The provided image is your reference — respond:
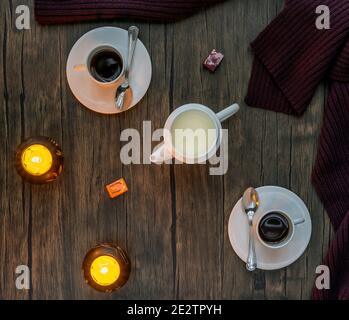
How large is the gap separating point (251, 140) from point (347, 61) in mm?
231

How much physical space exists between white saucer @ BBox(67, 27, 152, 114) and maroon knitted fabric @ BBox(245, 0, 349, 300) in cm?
21

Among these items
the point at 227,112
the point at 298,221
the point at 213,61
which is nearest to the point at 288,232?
the point at 298,221

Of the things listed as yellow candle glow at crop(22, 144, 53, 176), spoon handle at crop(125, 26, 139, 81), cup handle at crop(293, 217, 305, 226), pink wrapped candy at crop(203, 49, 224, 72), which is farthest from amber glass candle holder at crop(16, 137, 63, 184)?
cup handle at crop(293, 217, 305, 226)

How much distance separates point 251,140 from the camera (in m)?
1.09

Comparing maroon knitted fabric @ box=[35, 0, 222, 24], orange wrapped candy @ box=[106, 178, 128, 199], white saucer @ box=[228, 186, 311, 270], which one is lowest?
white saucer @ box=[228, 186, 311, 270]

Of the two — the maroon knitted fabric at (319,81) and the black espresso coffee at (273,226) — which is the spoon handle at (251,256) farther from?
the maroon knitted fabric at (319,81)

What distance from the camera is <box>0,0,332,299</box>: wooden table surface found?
3.58 feet

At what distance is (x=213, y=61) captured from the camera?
108 centimetres

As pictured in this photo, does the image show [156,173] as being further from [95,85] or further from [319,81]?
[319,81]

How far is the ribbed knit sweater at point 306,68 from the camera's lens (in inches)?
42.0

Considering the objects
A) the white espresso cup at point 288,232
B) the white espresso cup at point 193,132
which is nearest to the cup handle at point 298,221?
the white espresso cup at point 288,232

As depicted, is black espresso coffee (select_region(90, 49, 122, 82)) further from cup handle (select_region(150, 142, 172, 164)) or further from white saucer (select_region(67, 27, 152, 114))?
cup handle (select_region(150, 142, 172, 164))

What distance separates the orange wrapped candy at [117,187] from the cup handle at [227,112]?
225mm

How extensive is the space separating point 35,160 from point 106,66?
22 cm
